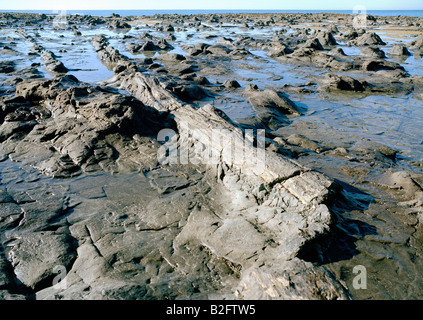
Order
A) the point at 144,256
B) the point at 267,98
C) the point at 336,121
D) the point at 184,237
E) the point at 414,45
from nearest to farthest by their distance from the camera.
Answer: the point at 144,256, the point at 184,237, the point at 336,121, the point at 267,98, the point at 414,45

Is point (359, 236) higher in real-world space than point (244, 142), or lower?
lower

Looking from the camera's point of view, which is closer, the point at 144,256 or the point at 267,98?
the point at 144,256

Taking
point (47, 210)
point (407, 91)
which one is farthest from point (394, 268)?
point (407, 91)

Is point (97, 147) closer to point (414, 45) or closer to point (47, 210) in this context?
point (47, 210)

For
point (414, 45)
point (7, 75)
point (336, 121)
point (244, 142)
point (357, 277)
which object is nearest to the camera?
point (357, 277)

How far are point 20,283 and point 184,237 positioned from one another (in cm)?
191

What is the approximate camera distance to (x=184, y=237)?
3.90 metres

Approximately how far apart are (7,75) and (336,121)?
1359 centimetres

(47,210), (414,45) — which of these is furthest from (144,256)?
(414,45)

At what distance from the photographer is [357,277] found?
3.06 metres
